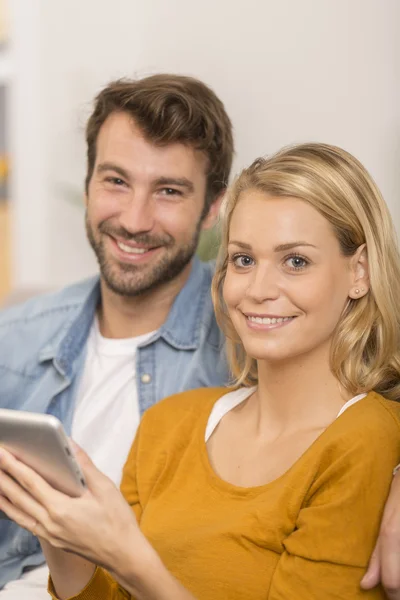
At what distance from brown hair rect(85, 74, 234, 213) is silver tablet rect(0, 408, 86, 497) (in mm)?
970

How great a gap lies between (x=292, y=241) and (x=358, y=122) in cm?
150

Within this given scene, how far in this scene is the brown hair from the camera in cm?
202

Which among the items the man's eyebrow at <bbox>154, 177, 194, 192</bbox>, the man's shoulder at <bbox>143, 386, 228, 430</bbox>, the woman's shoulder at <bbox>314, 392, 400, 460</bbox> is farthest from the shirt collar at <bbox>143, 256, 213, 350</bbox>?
the woman's shoulder at <bbox>314, 392, 400, 460</bbox>

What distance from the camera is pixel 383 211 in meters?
1.46

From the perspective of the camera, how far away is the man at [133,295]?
2.02 m

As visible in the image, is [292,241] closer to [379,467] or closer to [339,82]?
[379,467]

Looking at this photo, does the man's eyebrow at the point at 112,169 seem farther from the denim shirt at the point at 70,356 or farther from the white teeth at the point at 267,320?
the white teeth at the point at 267,320

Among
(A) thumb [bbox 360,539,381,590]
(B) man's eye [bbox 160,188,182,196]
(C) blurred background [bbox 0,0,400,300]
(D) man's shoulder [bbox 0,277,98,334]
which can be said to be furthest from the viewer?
(C) blurred background [bbox 0,0,400,300]

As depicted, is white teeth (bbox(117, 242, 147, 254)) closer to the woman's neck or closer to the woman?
the woman

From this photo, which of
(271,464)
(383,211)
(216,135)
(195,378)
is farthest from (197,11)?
(271,464)

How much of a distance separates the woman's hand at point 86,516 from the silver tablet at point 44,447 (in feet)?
0.05

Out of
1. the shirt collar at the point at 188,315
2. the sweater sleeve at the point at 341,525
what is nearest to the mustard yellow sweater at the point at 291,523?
Result: the sweater sleeve at the point at 341,525

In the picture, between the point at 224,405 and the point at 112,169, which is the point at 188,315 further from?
the point at 224,405

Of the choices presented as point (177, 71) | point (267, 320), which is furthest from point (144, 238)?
point (177, 71)
